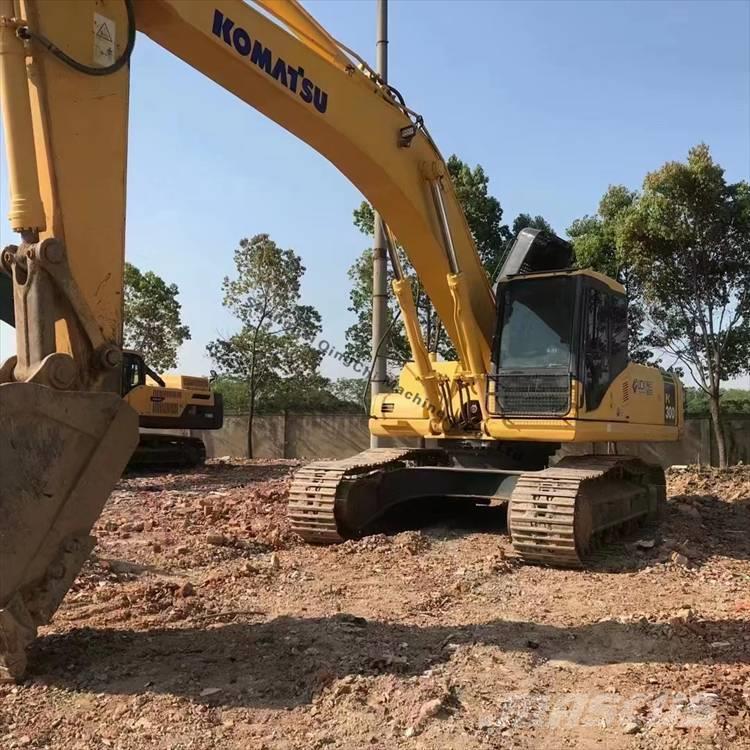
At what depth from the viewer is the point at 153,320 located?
23.9m

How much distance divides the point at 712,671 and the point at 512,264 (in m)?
4.79

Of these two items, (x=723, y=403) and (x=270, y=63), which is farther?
(x=723, y=403)

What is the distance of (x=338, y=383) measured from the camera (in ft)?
80.8

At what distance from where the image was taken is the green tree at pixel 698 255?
55.5ft

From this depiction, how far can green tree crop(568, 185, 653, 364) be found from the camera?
18.8 m

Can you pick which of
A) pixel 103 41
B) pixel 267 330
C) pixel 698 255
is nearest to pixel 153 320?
pixel 267 330

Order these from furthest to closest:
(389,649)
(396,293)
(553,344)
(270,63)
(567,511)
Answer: (396,293) → (553,344) → (567,511) → (270,63) → (389,649)

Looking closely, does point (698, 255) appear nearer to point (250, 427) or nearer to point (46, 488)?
point (250, 427)

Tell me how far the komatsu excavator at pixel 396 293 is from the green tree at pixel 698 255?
8.48 meters

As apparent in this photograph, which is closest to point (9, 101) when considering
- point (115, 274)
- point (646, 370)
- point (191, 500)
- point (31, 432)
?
point (115, 274)

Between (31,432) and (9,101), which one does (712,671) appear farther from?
(9,101)

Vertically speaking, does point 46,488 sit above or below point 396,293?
below

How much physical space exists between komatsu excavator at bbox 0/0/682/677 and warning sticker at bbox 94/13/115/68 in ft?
0.03

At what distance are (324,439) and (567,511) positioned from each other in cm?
1647
